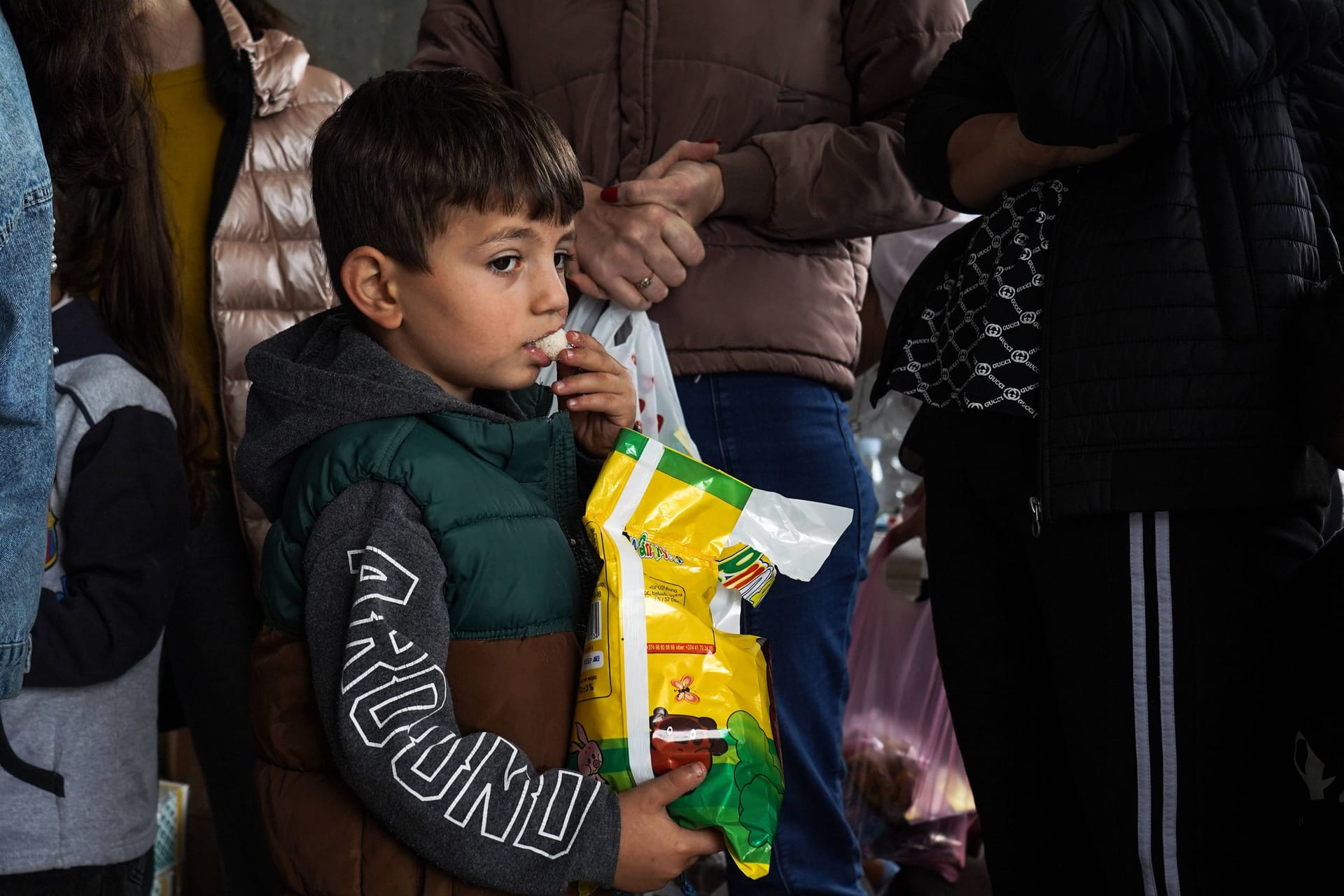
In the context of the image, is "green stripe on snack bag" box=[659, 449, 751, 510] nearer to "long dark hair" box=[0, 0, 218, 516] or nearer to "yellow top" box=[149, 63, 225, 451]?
"long dark hair" box=[0, 0, 218, 516]

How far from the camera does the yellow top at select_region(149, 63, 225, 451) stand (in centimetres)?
183

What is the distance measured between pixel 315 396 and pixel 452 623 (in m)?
0.26

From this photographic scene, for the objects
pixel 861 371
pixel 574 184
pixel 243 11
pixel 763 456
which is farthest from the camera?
pixel 861 371

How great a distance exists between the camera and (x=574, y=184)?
1189 mm

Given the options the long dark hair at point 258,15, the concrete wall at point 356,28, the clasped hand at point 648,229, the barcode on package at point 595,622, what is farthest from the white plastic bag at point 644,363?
the concrete wall at point 356,28

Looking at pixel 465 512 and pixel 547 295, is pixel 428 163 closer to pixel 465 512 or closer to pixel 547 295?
pixel 547 295

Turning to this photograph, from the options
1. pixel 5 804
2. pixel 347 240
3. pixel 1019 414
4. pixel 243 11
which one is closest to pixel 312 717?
pixel 347 240

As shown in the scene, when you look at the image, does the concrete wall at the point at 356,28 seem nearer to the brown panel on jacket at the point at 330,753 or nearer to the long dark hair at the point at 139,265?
the long dark hair at the point at 139,265

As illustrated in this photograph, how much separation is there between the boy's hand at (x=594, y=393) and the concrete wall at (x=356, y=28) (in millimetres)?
2338

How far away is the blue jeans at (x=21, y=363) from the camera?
768 millimetres

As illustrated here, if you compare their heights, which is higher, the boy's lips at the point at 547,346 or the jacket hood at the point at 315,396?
the boy's lips at the point at 547,346

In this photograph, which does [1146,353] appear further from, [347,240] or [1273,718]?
[347,240]

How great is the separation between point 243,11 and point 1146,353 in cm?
160

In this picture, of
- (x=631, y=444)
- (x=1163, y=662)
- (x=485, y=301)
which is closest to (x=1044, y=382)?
(x=1163, y=662)
